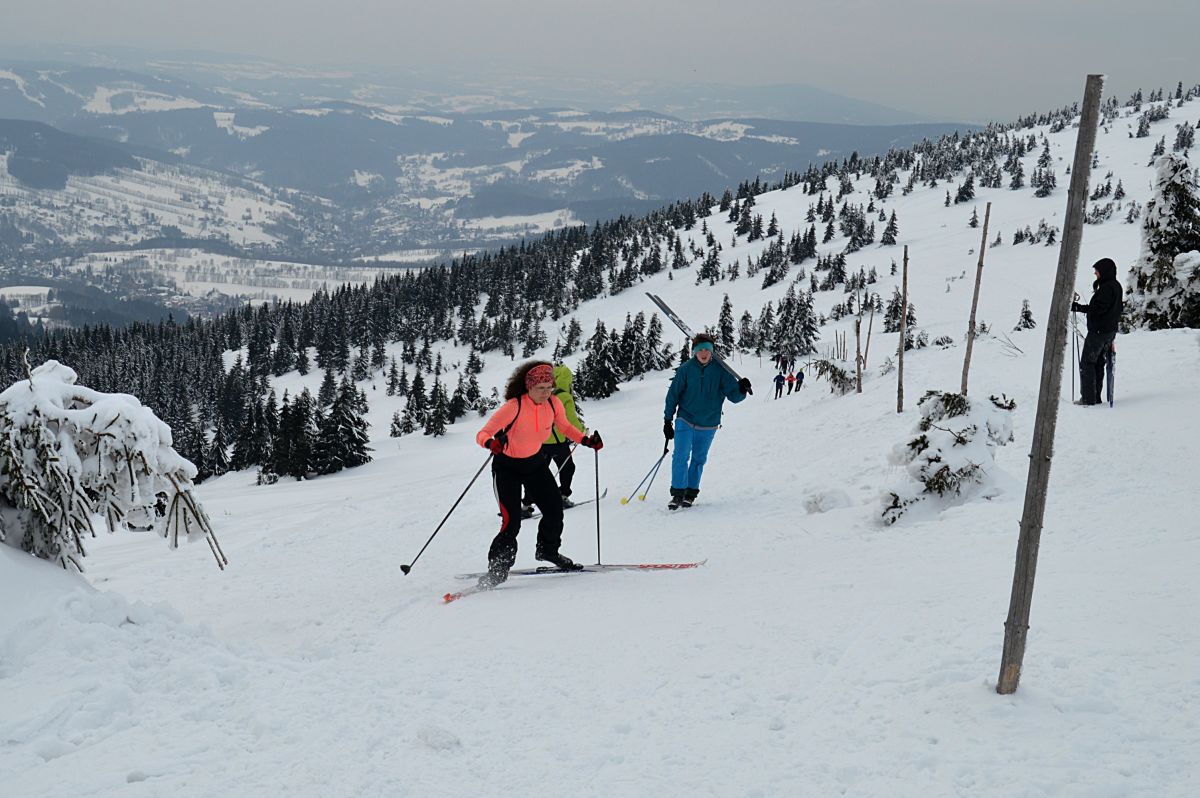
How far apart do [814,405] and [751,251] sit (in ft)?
339

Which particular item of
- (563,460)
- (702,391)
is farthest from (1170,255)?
(563,460)

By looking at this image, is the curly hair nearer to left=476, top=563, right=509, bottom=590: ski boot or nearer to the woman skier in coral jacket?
the woman skier in coral jacket

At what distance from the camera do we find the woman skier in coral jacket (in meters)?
6.70

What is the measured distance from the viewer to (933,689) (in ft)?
12.4

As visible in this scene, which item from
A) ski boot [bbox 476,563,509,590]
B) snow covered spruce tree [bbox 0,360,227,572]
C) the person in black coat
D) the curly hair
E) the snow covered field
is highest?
the person in black coat

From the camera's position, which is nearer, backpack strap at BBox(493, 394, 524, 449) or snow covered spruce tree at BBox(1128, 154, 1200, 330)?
backpack strap at BBox(493, 394, 524, 449)

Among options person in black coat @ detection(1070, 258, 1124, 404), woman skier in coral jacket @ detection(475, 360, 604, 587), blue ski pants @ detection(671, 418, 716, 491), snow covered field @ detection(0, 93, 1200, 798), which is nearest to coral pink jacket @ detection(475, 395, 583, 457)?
woman skier in coral jacket @ detection(475, 360, 604, 587)

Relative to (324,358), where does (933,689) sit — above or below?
above

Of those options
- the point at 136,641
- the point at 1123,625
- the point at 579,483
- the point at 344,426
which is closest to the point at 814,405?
the point at 579,483

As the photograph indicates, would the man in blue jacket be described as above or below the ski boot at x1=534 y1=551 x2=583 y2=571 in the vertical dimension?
above

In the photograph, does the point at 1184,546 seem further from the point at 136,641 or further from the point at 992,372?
the point at 992,372

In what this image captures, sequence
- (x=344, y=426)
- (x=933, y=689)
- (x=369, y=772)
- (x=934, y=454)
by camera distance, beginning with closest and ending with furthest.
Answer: (x=369, y=772), (x=933, y=689), (x=934, y=454), (x=344, y=426)

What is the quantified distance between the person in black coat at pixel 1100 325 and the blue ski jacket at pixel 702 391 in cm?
518

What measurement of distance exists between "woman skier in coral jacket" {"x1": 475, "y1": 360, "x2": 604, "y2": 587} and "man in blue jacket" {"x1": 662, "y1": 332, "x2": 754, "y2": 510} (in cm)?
239
